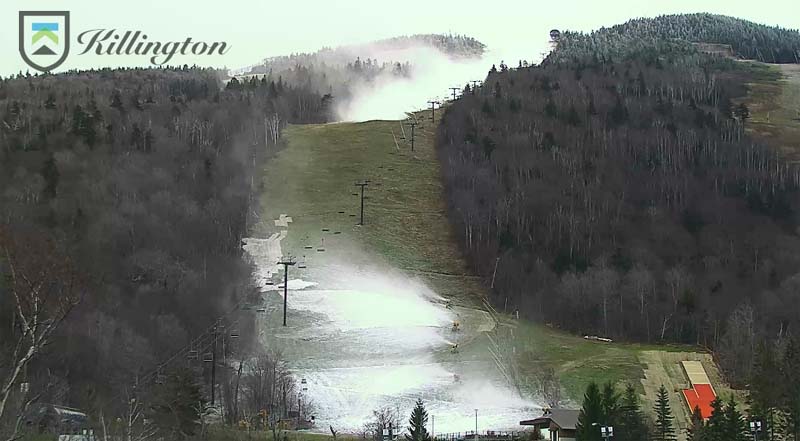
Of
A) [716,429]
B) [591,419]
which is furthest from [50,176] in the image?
[716,429]

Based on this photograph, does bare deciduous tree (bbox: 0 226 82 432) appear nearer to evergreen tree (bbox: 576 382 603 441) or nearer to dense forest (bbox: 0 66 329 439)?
dense forest (bbox: 0 66 329 439)

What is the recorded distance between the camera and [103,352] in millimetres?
46969

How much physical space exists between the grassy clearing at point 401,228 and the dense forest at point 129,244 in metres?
5.03

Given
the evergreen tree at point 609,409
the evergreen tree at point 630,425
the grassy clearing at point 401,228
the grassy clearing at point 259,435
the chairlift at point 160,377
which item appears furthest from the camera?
the grassy clearing at point 401,228

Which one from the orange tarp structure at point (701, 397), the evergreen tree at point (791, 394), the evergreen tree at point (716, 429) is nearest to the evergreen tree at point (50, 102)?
the orange tarp structure at point (701, 397)

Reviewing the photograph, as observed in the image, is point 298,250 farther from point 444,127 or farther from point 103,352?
point 444,127

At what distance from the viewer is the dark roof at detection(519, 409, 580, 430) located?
4250cm

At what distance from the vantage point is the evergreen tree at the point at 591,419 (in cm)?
3916

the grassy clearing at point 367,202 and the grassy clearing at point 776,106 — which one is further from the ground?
the grassy clearing at point 776,106

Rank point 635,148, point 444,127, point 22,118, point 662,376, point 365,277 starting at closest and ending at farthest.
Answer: point 662,376, point 365,277, point 22,118, point 635,148, point 444,127

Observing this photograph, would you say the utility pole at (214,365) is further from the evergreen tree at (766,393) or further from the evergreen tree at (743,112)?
the evergreen tree at (743,112)

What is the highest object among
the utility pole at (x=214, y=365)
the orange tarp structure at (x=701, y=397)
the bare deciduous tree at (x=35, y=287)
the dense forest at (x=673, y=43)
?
the dense forest at (x=673, y=43)

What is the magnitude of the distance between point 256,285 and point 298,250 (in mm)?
9656

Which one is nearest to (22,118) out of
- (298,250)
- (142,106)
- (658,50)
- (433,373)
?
(142,106)
